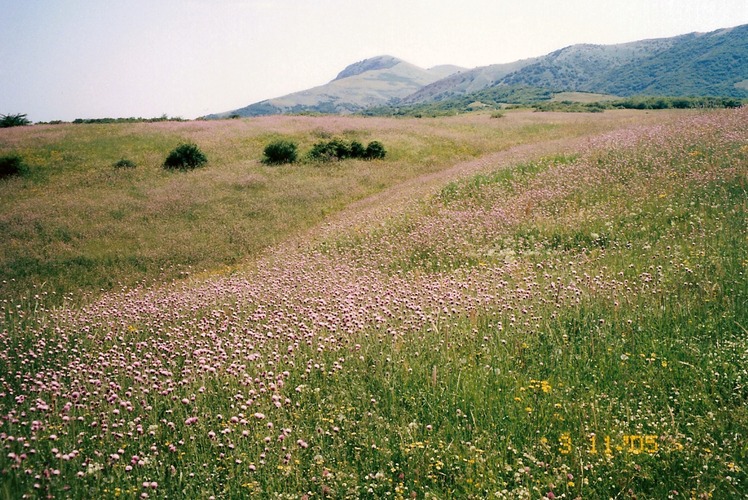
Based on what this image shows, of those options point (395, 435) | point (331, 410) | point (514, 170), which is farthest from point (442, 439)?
point (514, 170)

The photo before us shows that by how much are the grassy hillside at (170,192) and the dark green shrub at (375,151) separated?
94 centimetres

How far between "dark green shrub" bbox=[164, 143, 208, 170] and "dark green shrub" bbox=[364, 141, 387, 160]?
10.0 m

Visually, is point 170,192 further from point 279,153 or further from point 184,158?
point 279,153

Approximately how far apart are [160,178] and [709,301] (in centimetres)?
2435

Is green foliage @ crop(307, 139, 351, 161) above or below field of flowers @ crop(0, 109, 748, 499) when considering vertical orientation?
above

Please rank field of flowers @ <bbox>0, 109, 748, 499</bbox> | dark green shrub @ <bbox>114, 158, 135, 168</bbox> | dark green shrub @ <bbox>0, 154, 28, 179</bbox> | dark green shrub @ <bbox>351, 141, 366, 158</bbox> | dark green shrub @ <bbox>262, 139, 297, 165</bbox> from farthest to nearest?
1. dark green shrub @ <bbox>351, 141, 366, 158</bbox>
2. dark green shrub @ <bbox>262, 139, 297, 165</bbox>
3. dark green shrub @ <bbox>114, 158, 135, 168</bbox>
4. dark green shrub @ <bbox>0, 154, 28, 179</bbox>
5. field of flowers @ <bbox>0, 109, 748, 499</bbox>

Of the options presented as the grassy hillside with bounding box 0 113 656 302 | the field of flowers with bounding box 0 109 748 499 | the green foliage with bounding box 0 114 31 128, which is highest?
the green foliage with bounding box 0 114 31 128

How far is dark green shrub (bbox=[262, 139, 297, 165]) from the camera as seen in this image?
87.7ft

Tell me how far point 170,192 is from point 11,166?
10100mm

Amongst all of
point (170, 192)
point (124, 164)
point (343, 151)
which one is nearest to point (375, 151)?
point (343, 151)

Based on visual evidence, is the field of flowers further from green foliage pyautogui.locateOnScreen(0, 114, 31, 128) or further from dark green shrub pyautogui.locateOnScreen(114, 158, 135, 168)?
green foliage pyautogui.locateOnScreen(0, 114, 31, 128)

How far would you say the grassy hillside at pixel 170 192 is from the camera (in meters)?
15.0

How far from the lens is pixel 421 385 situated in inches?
180

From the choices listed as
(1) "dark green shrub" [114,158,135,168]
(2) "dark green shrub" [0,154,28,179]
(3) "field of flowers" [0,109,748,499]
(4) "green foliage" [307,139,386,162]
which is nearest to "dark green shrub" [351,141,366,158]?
(4) "green foliage" [307,139,386,162]
